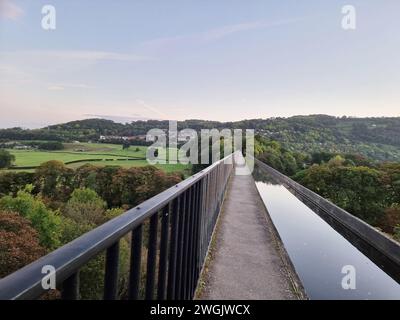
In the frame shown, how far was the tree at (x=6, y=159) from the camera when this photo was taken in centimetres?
5769

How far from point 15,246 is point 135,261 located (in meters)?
25.5

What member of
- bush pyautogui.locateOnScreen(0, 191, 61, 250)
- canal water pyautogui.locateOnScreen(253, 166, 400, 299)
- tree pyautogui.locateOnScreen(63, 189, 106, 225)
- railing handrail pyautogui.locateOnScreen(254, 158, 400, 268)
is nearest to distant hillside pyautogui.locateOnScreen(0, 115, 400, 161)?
tree pyautogui.locateOnScreen(63, 189, 106, 225)

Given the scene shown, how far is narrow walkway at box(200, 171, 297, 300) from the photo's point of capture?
11.1ft

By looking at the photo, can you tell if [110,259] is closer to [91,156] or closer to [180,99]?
[180,99]

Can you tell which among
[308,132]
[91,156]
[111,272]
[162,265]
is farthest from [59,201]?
[308,132]

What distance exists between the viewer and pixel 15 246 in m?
22.6

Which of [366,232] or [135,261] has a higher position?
[135,261]

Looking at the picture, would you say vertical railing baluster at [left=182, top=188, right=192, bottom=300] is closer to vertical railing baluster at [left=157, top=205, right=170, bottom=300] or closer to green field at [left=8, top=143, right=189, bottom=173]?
vertical railing baluster at [left=157, top=205, right=170, bottom=300]

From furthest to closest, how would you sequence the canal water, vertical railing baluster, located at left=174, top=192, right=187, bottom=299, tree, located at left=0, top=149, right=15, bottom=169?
tree, located at left=0, top=149, right=15, bottom=169, the canal water, vertical railing baluster, located at left=174, top=192, right=187, bottom=299

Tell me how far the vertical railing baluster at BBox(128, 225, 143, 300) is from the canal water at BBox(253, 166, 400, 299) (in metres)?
2.35

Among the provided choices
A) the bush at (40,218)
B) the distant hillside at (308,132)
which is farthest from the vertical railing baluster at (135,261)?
the distant hillside at (308,132)

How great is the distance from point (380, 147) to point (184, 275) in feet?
281

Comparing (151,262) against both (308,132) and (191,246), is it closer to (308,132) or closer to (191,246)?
(191,246)

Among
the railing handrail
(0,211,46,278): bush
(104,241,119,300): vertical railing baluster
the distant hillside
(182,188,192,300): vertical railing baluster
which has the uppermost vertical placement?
the distant hillside
